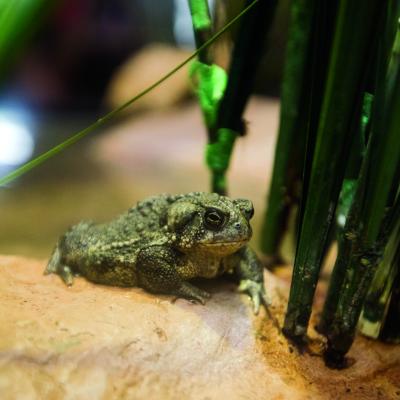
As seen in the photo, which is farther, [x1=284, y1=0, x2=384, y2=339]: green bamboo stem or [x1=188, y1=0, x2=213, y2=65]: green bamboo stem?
[x1=188, y1=0, x2=213, y2=65]: green bamboo stem

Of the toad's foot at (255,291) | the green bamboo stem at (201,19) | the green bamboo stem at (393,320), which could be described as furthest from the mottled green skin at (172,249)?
the green bamboo stem at (201,19)

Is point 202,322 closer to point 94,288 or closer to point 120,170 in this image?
point 94,288

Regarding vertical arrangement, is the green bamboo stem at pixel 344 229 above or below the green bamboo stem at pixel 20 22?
below

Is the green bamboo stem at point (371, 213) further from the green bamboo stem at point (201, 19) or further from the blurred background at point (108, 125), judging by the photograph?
the blurred background at point (108, 125)

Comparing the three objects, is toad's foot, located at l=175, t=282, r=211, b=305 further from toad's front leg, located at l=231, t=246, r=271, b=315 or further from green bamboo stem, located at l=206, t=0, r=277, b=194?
green bamboo stem, located at l=206, t=0, r=277, b=194

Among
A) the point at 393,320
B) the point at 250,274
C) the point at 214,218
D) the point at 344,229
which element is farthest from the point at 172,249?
the point at 393,320

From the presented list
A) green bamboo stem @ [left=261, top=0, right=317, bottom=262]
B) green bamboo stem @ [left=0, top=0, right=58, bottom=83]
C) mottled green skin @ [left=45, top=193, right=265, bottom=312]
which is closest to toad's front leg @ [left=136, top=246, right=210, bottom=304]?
mottled green skin @ [left=45, top=193, right=265, bottom=312]
